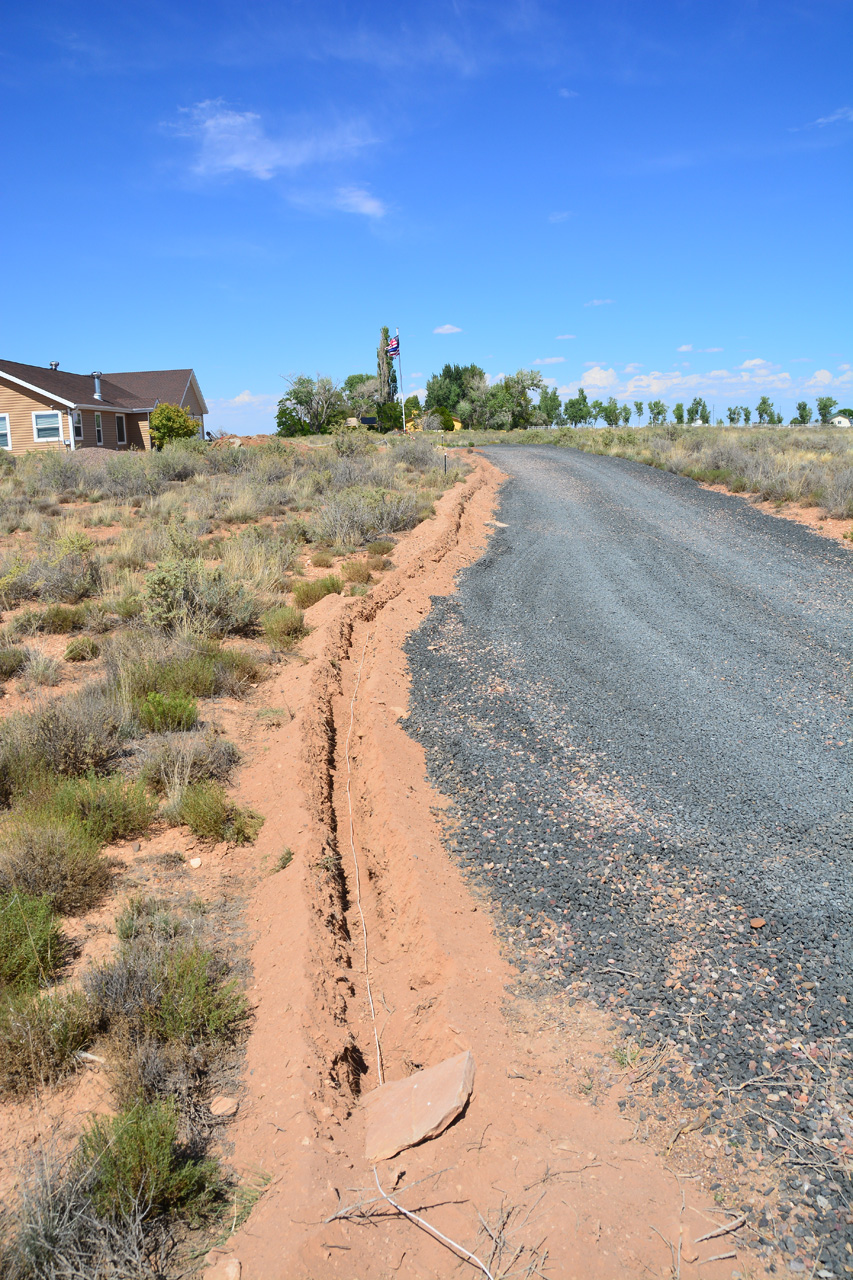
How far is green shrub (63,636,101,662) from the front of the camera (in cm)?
791

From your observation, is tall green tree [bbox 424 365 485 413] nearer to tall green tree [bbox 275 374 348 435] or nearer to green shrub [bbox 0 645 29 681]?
tall green tree [bbox 275 374 348 435]

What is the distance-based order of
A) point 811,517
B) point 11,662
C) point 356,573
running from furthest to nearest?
point 811,517 → point 356,573 → point 11,662

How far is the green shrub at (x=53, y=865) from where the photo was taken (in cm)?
410

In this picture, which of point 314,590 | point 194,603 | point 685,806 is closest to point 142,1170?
point 685,806

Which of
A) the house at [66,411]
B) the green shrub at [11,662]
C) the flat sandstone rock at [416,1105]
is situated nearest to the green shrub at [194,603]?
the green shrub at [11,662]

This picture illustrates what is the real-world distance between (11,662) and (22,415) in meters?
28.6

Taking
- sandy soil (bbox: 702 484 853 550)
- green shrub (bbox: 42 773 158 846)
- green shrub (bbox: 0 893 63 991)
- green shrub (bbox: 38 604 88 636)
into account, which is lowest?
green shrub (bbox: 0 893 63 991)

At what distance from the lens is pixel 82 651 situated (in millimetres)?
8000

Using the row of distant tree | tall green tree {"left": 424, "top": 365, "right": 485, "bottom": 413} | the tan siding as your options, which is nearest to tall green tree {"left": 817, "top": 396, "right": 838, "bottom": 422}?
the row of distant tree

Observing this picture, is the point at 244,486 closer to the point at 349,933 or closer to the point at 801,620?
the point at 801,620

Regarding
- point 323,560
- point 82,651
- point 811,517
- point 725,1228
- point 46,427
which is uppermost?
point 46,427

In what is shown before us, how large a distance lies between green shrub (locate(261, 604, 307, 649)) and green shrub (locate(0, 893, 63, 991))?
490 centimetres

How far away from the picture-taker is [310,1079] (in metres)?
3.19

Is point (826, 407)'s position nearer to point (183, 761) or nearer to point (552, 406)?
point (552, 406)
